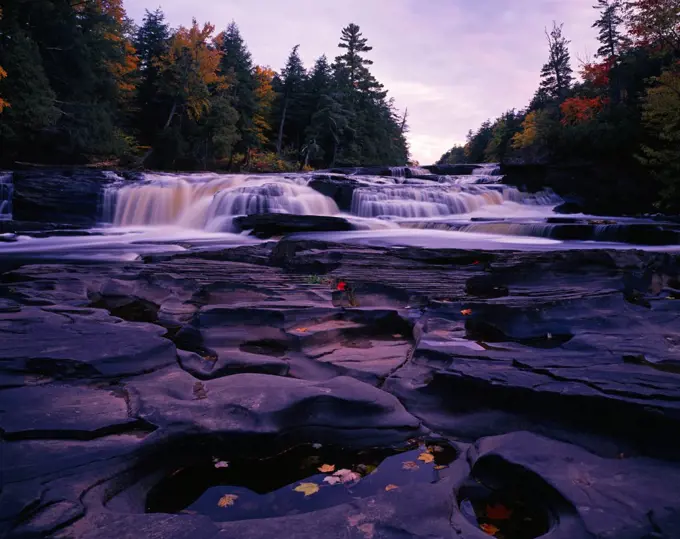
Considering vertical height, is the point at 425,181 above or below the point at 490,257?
above

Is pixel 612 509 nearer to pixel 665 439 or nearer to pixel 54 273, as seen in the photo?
pixel 665 439

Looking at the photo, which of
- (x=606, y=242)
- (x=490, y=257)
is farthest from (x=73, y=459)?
(x=606, y=242)

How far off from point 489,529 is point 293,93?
49.0 m

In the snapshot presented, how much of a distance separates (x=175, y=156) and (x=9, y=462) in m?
37.3

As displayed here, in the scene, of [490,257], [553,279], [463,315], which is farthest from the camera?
[490,257]

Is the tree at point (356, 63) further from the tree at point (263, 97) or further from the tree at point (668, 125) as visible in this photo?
the tree at point (668, 125)

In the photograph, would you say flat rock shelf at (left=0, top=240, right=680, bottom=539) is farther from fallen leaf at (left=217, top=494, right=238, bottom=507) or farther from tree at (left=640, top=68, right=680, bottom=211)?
tree at (left=640, top=68, right=680, bottom=211)

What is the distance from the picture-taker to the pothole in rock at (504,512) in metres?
2.13

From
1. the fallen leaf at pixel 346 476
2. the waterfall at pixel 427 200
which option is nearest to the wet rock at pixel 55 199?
the waterfall at pixel 427 200

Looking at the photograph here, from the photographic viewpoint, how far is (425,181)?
23.8 metres

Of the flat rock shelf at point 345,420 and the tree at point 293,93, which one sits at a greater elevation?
the tree at point 293,93

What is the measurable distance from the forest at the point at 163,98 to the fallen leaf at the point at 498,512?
27224 mm

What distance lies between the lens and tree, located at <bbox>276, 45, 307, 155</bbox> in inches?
1827

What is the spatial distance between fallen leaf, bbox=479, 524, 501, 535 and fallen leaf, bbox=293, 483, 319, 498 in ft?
2.66
